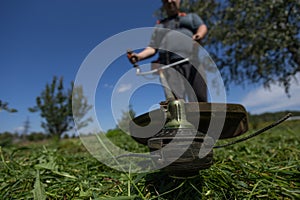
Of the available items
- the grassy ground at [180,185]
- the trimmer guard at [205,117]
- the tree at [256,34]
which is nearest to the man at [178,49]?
the trimmer guard at [205,117]

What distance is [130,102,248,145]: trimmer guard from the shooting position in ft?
2.88

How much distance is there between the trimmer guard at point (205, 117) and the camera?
0.88m

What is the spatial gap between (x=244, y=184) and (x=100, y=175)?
68 centimetres

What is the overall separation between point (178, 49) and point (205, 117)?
155 cm

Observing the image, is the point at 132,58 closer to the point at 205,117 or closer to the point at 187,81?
the point at 187,81

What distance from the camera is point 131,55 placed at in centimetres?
176

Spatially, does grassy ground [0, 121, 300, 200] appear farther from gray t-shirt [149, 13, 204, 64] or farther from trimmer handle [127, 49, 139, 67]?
gray t-shirt [149, 13, 204, 64]

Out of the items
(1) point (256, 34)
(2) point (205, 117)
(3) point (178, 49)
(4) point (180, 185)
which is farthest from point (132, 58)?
(1) point (256, 34)

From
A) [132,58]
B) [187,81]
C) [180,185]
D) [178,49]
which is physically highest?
[178,49]

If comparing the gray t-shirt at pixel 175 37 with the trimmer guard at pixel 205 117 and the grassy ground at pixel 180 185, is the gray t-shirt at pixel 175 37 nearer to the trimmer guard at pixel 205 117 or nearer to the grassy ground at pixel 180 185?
the trimmer guard at pixel 205 117

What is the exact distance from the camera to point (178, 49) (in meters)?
2.37

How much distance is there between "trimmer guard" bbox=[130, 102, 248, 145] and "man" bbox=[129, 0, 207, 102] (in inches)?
36.8

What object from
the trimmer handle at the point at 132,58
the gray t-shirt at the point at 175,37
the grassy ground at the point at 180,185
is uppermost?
the gray t-shirt at the point at 175,37

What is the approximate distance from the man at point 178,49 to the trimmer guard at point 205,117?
36.8 inches
